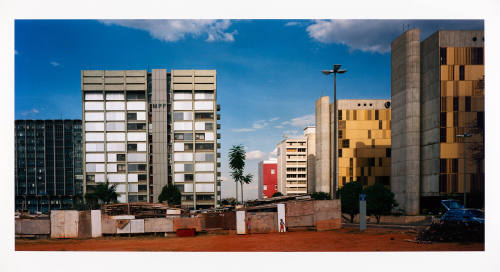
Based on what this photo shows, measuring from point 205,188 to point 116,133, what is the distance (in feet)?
60.5

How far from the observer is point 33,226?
19.2 m

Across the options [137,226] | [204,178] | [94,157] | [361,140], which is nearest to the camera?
[137,226]

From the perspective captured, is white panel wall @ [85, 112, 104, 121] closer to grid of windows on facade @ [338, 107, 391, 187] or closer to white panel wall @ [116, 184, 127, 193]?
white panel wall @ [116, 184, 127, 193]

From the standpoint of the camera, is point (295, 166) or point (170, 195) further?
point (295, 166)

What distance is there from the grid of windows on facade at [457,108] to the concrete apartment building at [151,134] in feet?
115

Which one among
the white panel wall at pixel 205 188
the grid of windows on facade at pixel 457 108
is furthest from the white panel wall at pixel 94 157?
the grid of windows on facade at pixel 457 108

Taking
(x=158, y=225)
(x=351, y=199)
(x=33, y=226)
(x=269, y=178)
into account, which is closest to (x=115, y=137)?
(x=33, y=226)

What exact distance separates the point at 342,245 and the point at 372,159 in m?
55.3

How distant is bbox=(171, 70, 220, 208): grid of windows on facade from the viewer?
57.2 metres

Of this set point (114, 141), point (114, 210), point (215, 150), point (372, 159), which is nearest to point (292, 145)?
point (372, 159)

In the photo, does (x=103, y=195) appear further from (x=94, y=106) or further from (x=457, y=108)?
(x=457, y=108)

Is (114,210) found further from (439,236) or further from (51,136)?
(51,136)

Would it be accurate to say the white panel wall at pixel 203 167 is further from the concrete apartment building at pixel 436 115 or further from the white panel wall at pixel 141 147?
the concrete apartment building at pixel 436 115
